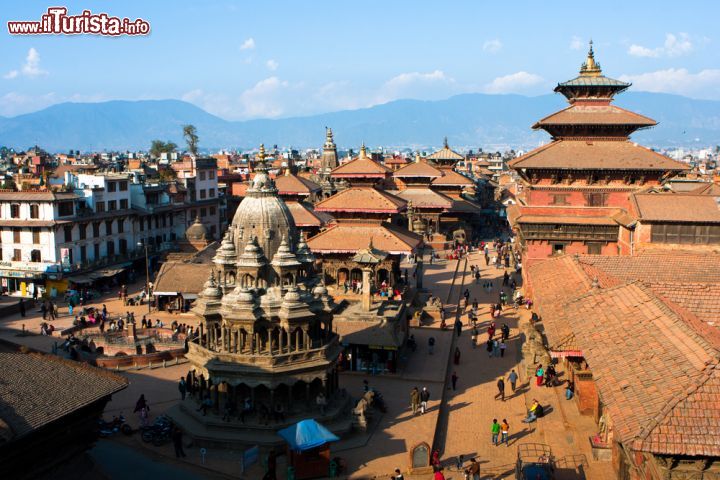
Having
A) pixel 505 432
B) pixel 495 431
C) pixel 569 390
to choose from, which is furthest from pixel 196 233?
pixel 505 432

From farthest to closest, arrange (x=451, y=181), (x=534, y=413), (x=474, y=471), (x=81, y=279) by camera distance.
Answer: (x=451, y=181) → (x=81, y=279) → (x=534, y=413) → (x=474, y=471)

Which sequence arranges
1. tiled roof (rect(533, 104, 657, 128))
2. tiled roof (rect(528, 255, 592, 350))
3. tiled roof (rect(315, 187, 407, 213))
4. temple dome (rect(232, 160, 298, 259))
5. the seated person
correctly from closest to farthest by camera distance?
tiled roof (rect(528, 255, 592, 350)) → the seated person → temple dome (rect(232, 160, 298, 259)) → tiled roof (rect(533, 104, 657, 128)) → tiled roof (rect(315, 187, 407, 213))

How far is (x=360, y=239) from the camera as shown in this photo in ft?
139

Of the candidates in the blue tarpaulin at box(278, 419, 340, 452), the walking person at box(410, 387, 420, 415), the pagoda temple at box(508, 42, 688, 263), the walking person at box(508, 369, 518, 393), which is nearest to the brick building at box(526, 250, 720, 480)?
the walking person at box(508, 369, 518, 393)

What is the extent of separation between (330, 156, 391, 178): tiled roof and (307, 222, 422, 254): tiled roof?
361 cm

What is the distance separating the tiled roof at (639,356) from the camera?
11.7 m

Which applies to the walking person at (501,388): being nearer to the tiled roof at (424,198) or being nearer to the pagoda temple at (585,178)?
the pagoda temple at (585,178)

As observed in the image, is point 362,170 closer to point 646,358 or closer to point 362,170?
point 362,170

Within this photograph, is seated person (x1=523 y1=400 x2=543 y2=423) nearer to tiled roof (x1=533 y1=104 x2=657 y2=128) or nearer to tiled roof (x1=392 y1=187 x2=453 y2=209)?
tiled roof (x1=533 y1=104 x2=657 y2=128)

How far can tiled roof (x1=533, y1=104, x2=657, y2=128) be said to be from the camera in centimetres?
3875

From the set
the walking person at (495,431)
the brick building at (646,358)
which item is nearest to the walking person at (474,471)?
the walking person at (495,431)

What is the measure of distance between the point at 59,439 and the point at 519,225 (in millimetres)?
29200

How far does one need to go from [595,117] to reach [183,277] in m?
27.5

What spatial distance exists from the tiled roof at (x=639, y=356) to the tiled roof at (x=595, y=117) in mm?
22067
